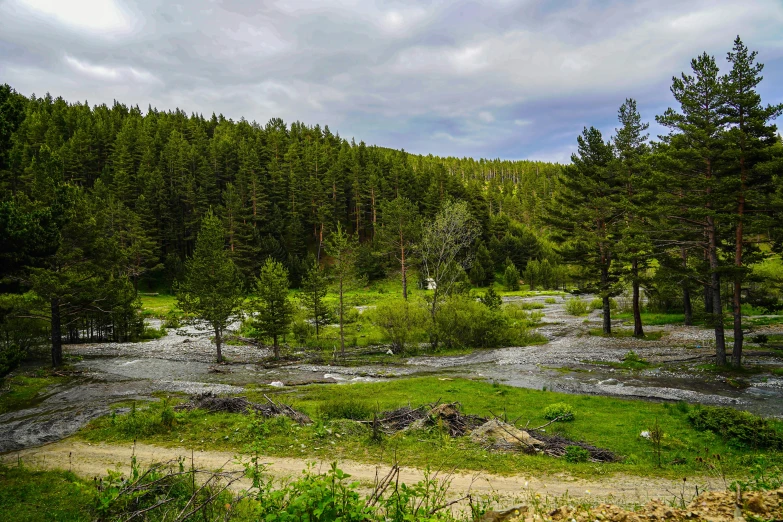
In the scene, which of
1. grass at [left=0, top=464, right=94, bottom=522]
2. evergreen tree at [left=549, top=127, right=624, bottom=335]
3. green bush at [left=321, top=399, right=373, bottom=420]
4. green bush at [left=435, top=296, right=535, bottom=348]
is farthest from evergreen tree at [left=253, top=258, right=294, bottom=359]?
evergreen tree at [left=549, top=127, right=624, bottom=335]

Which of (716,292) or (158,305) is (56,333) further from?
(716,292)

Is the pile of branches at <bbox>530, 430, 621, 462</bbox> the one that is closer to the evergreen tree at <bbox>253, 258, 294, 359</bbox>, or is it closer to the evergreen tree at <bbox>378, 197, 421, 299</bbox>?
the evergreen tree at <bbox>253, 258, 294, 359</bbox>

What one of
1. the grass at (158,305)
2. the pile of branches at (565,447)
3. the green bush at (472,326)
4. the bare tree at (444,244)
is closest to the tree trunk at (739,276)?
the pile of branches at (565,447)

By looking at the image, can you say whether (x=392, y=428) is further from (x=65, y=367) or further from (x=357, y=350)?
(x=65, y=367)

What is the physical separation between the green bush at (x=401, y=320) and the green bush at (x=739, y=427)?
2190 cm

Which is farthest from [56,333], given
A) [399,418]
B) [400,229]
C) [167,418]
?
[400,229]

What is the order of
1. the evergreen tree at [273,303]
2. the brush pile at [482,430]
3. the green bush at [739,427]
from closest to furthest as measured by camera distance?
the brush pile at [482,430]
the green bush at [739,427]
the evergreen tree at [273,303]

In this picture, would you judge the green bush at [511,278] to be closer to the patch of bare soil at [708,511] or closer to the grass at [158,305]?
the grass at [158,305]

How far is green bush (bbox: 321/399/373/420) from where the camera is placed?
16.7 m

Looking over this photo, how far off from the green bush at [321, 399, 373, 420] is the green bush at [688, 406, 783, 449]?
41.0 feet

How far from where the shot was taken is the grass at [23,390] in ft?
66.8

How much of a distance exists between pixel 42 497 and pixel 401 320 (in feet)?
90.4

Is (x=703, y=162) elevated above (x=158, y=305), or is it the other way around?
(x=703, y=162)

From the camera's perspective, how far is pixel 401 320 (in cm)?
3544
